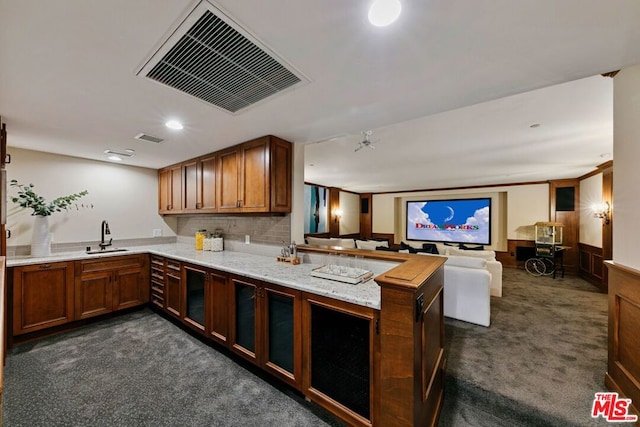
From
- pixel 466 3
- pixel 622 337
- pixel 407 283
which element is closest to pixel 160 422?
pixel 407 283

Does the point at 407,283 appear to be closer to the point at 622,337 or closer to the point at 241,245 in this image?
the point at 622,337

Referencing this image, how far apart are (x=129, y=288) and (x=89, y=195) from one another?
5.06 feet

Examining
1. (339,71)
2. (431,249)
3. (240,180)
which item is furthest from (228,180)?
(431,249)

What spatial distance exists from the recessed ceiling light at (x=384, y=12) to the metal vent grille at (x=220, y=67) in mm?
565

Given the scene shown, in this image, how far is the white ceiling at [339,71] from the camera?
3.54 ft

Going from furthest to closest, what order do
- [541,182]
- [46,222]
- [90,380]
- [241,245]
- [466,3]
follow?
[541,182], [241,245], [46,222], [90,380], [466,3]

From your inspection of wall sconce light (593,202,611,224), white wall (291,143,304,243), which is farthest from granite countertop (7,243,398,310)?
wall sconce light (593,202,611,224)

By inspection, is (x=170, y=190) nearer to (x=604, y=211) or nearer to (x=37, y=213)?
(x=37, y=213)

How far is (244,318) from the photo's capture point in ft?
7.29

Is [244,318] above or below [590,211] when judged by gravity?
below

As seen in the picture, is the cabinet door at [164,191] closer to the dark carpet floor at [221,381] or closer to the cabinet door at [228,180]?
the cabinet door at [228,180]

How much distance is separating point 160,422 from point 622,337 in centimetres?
325

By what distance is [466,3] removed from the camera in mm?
1023

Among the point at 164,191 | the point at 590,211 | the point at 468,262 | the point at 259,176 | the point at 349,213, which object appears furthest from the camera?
the point at 349,213
